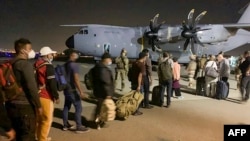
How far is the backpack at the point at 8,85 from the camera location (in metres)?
3.47

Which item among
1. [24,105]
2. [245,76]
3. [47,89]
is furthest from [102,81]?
[245,76]

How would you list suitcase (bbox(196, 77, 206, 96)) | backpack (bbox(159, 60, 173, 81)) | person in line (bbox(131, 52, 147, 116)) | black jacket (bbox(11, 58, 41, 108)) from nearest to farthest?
1. black jacket (bbox(11, 58, 41, 108))
2. person in line (bbox(131, 52, 147, 116))
3. backpack (bbox(159, 60, 173, 81))
4. suitcase (bbox(196, 77, 206, 96))

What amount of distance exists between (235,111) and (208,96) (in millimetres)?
2256

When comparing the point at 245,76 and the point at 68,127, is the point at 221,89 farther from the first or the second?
the point at 68,127

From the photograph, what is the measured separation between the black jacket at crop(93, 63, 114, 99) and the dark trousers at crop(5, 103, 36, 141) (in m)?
2.45

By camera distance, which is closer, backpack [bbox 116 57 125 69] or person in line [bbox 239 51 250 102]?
person in line [bbox 239 51 250 102]

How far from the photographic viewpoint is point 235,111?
327 inches

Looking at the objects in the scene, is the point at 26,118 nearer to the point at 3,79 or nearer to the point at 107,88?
the point at 3,79

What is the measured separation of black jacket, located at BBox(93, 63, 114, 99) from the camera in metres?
5.87

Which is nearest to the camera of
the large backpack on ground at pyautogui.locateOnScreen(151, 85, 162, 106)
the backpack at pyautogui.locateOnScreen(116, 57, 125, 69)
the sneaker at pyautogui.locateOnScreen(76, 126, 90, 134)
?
the sneaker at pyautogui.locateOnScreen(76, 126, 90, 134)

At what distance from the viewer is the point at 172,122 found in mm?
6984

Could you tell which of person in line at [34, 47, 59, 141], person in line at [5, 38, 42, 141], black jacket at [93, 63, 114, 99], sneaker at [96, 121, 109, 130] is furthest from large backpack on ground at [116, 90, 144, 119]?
person in line at [5, 38, 42, 141]

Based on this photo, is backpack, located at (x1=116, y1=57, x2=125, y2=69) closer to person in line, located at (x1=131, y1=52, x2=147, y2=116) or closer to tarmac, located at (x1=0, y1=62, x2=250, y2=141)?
tarmac, located at (x1=0, y1=62, x2=250, y2=141)

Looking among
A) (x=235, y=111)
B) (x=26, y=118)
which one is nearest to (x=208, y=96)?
(x=235, y=111)
